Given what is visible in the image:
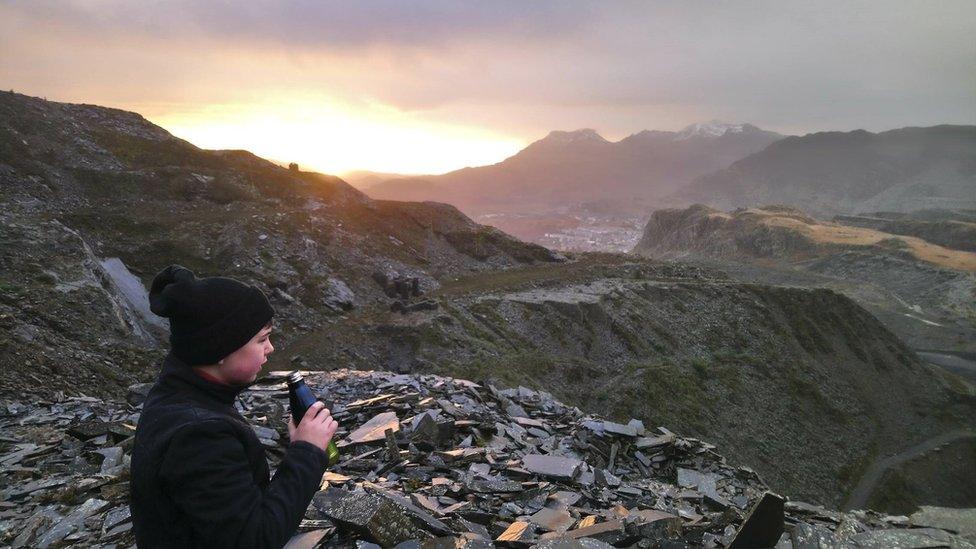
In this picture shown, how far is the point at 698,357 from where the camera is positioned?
36.3 m

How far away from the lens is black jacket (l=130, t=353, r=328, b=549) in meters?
2.78

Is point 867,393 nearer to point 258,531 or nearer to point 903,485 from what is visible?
point 903,485

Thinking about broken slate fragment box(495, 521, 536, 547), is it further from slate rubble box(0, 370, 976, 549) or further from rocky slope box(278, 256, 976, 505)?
rocky slope box(278, 256, 976, 505)

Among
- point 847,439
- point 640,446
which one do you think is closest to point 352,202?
point 640,446

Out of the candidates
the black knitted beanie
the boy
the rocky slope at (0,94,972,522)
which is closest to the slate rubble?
the boy

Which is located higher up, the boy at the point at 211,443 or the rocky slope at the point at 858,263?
the boy at the point at 211,443

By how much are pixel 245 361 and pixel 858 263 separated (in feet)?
368

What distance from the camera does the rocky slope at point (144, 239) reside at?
16453mm

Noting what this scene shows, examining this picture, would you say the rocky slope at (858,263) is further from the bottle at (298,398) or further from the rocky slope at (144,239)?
the bottle at (298,398)

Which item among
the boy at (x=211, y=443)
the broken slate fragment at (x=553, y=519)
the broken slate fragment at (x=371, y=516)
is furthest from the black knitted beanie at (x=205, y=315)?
the broken slate fragment at (x=553, y=519)

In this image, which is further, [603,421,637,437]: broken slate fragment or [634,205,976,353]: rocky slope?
[634,205,976,353]: rocky slope

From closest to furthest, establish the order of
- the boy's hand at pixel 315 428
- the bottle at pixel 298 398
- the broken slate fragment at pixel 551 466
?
the boy's hand at pixel 315 428 < the bottle at pixel 298 398 < the broken slate fragment at pixel 551 466

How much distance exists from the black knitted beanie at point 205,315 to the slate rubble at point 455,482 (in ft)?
10.8

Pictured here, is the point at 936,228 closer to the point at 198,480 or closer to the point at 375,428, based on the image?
the point at 375,428
